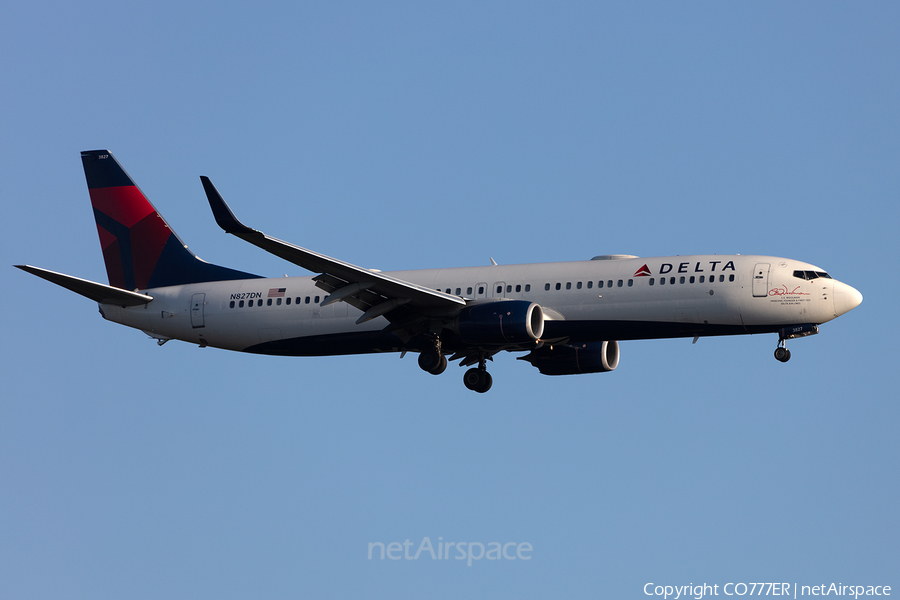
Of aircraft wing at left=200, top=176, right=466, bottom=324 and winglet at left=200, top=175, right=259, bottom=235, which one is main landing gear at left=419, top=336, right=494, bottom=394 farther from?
winglet at left=200, top=175, right=259, bottom=235

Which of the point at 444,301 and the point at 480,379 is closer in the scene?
the point at 444,301

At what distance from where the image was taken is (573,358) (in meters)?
48.8

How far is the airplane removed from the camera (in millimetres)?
41906

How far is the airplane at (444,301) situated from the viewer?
41.9 metres

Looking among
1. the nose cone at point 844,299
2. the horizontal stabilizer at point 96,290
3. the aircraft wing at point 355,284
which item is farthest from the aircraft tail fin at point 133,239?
the nose cone at point 844,299

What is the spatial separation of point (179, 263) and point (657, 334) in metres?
22.1

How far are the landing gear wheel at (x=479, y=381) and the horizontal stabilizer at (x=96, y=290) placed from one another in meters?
14.5

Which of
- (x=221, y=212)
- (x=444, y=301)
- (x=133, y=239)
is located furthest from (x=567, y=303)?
(x=133, y=239)

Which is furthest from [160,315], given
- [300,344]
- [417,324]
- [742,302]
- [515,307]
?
[742,302]

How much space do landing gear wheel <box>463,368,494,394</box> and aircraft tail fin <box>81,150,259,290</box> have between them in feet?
35.3

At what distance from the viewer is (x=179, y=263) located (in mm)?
51750

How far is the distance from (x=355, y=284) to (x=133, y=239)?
15563 mm

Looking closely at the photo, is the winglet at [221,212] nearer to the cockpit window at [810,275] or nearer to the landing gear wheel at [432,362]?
the landing gear wheel at [432,362]

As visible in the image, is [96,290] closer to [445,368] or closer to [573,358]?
[445,368]
